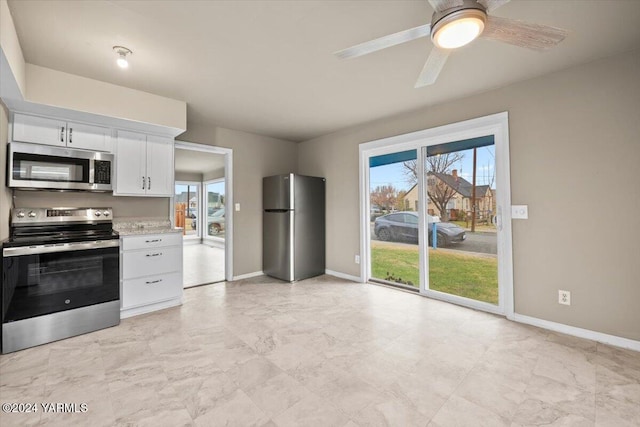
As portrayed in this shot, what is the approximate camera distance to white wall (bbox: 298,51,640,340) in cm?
229

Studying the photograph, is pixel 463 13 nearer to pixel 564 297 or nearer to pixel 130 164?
pixel 564 297

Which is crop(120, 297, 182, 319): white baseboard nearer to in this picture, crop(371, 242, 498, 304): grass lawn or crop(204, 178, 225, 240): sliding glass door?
crop(371, 242, 498, 304): grass lawn

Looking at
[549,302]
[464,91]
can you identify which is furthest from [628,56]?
[549,302]

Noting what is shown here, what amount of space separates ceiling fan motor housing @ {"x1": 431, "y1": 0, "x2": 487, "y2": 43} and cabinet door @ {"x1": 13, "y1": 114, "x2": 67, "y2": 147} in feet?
11.2

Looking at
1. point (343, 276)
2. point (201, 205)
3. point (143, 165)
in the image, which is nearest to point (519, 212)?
point (343, 276)

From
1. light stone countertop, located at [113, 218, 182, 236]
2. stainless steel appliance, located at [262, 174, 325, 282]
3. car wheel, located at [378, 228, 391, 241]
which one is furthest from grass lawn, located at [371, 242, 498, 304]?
light stone countertop, located at [113, 218, 182, 236]

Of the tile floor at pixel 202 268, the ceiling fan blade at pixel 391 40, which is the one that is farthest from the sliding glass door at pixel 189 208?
the ceiling fan blade at pixel 391 40

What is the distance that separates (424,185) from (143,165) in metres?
3.46

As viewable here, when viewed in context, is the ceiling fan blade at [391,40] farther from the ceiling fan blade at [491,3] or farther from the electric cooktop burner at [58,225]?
the electric cooktop burner at [58,225]

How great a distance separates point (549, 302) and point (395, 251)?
5.90ft

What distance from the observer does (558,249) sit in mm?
2609

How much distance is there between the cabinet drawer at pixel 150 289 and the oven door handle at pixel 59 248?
1.49 feet

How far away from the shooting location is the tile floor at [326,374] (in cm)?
157

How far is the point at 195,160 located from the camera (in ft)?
22.7
